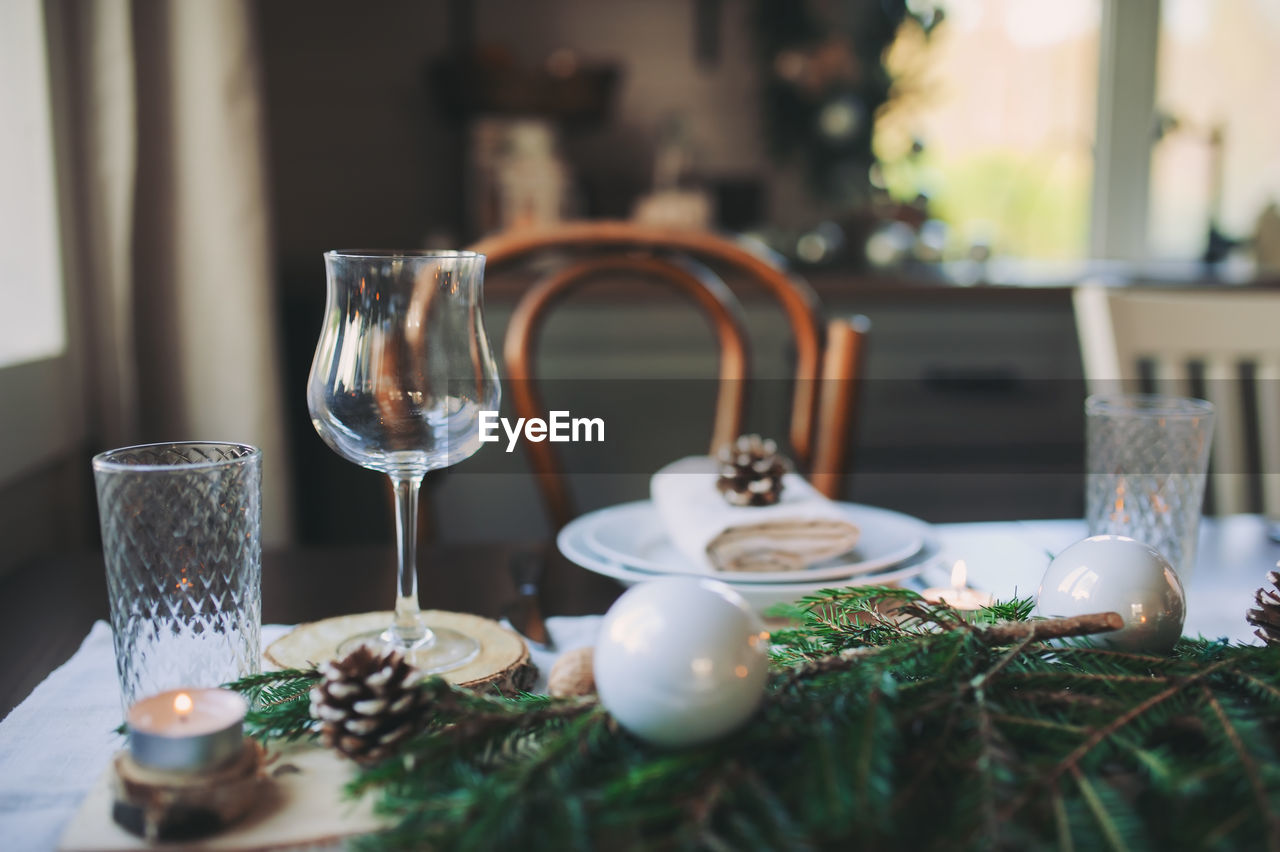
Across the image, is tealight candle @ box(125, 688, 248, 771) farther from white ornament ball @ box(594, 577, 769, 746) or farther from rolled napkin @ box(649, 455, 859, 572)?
rolled napkin @ box(649, 455, 859, 572)

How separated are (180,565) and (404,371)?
0.15 meters

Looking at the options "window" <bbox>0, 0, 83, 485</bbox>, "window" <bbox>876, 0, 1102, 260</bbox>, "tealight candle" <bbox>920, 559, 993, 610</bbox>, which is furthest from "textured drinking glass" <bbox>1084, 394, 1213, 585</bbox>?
"window" <bbox>876, 0, 1102, 260</bbox>

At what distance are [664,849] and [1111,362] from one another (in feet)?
3.54

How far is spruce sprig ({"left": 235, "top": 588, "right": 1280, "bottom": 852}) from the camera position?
1.12 feet

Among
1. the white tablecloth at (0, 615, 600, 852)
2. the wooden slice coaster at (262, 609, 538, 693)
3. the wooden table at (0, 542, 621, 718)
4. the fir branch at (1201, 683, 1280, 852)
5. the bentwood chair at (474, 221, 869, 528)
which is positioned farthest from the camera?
the bentwood chair at (474, 221, 869, 528)

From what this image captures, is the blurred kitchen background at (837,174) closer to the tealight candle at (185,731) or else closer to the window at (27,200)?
the window at (27,200)

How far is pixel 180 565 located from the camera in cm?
49

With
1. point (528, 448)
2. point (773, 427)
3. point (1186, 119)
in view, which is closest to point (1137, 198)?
point (1186, 119)

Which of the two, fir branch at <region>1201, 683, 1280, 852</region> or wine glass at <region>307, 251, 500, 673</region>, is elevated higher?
wine glass at <region>307, 251, 500, 673</region>

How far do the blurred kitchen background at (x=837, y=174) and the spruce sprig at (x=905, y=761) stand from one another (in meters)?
1.47

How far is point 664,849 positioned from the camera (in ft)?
1.10

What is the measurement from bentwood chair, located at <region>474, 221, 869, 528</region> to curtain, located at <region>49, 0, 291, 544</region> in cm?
57

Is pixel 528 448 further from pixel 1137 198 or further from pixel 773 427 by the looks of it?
pixel 1137 198

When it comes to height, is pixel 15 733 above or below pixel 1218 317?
below
